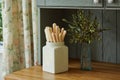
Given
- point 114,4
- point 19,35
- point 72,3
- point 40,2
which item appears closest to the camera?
point 114,4

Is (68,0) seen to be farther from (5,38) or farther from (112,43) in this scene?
(5,38)

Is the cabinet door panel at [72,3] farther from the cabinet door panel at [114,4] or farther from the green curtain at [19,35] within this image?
the green curtain at [19,35]

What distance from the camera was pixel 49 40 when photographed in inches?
71.8

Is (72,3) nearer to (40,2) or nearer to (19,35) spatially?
(40,2)

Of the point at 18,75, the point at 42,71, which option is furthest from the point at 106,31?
the point at 18,75

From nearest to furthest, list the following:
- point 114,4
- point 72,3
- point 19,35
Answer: point 114,4 → point 72,3 → point 19,35

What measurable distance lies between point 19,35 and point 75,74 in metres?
0.80

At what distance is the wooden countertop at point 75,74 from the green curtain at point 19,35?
1.23 ft

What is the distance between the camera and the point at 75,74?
1.77 m

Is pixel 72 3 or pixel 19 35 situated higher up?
pixel 72 3

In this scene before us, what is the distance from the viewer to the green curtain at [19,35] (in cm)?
226

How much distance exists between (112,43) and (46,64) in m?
0.57

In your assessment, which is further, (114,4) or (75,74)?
(75,74)

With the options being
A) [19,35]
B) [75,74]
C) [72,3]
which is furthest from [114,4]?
[19,35]
